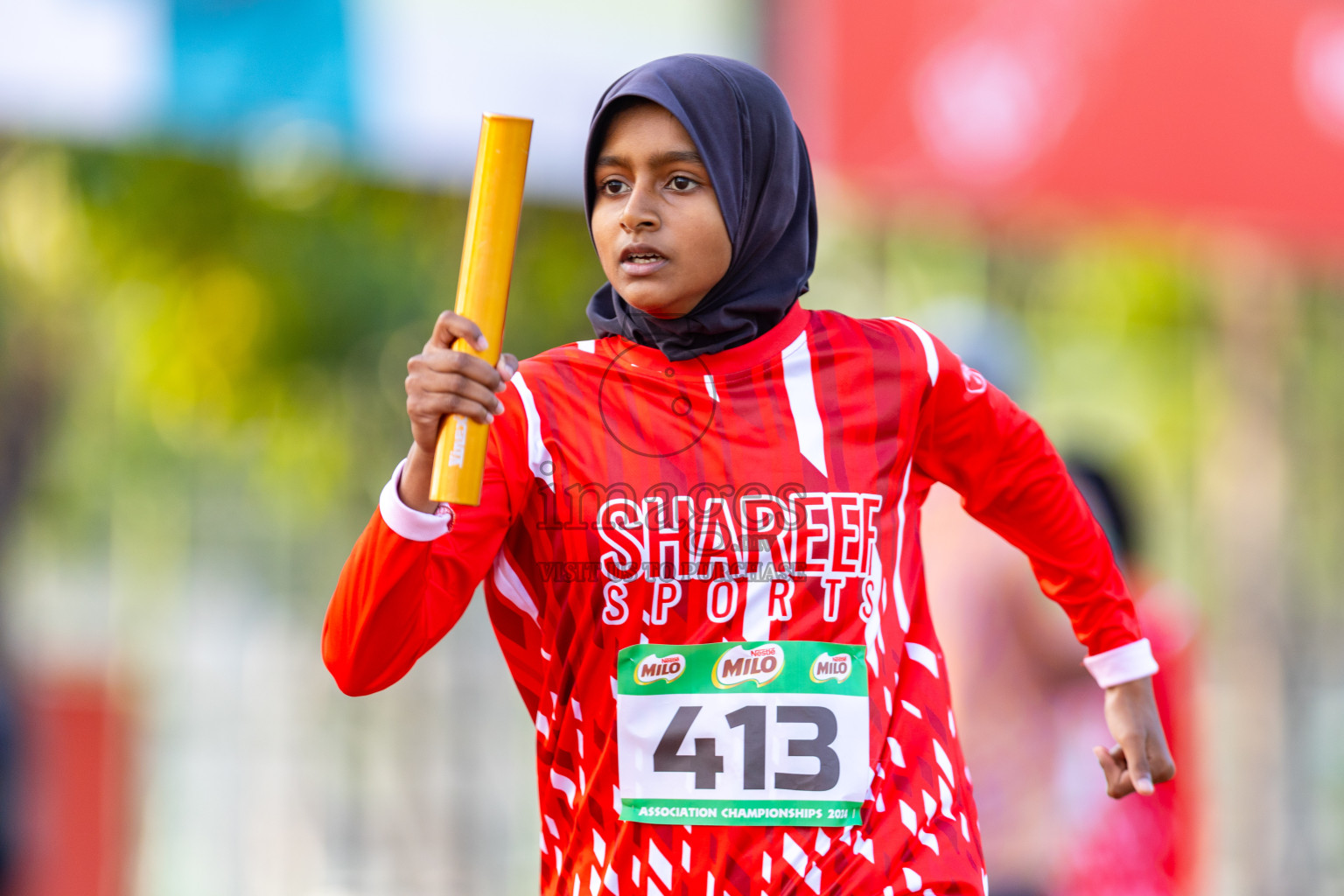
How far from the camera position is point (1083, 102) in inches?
349

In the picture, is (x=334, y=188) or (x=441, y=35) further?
(x=334, y=188)

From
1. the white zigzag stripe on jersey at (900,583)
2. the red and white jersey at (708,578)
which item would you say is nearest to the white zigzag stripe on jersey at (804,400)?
the red and white jersey at (708,578)

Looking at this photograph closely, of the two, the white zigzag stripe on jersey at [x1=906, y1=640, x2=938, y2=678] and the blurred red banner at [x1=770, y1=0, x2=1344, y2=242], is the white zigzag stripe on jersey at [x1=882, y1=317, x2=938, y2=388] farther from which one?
the blurred red banner at [x1=770, y1=0, x2=1344, y2=242]

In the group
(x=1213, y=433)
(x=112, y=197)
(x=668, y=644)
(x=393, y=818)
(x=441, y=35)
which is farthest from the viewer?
(x=1213, y=433)

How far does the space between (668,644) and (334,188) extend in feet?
21.5

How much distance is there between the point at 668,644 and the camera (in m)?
2.59

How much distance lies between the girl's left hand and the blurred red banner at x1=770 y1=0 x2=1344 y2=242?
5478 millimetres

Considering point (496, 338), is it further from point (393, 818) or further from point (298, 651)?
point (298, 651)

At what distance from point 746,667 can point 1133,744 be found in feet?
2.54

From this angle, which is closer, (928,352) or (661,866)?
(661,866)

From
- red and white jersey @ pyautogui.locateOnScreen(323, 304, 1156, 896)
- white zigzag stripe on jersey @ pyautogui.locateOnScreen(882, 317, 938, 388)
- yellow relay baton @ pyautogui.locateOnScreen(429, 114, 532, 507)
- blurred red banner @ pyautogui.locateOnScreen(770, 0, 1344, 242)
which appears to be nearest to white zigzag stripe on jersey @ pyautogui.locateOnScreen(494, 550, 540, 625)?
red and white jersey @ pyautogui.locateOnScreen(323, 304, 1156, 896)

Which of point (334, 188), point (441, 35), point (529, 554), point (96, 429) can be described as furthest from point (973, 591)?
point (96, 429)

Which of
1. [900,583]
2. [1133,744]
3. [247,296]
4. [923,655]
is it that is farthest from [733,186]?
[247,296]

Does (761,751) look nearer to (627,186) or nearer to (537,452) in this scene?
(537,452)
